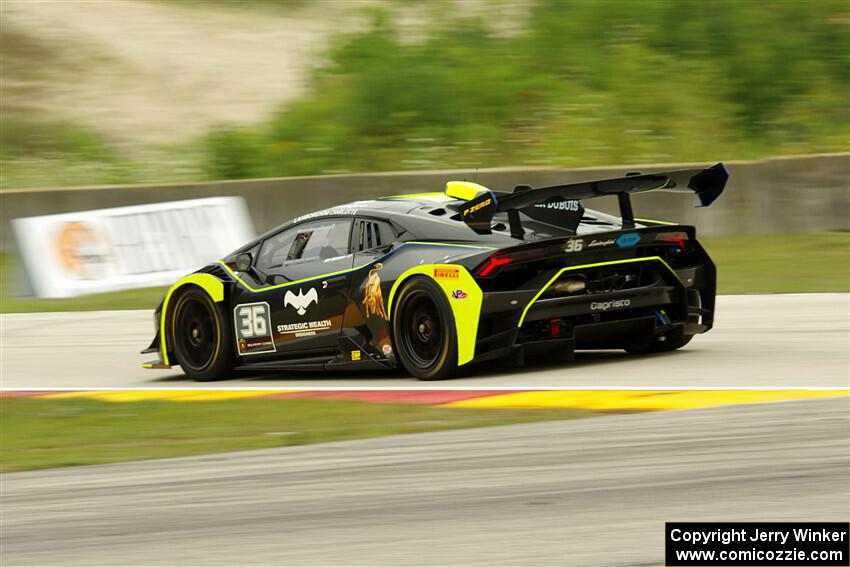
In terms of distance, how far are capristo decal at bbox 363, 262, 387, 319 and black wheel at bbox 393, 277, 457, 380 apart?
156 mm

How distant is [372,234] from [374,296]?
19.2 inches

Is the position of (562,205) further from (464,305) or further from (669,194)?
(669,194)

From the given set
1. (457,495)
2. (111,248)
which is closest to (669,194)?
(111,248)

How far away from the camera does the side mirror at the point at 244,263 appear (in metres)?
10.2

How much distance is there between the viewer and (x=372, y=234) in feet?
30.6

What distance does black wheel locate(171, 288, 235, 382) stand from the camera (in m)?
10.2

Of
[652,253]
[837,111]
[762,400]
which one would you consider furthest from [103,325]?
[837,111]

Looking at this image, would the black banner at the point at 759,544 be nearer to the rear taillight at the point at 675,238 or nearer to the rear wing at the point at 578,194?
the rear wing at the point at 578,194

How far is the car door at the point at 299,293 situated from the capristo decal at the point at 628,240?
186 centimetres

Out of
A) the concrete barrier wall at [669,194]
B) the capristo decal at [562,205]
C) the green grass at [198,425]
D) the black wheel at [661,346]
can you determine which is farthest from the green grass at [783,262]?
the green grass at [198,425]

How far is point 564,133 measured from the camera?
22.6 meters

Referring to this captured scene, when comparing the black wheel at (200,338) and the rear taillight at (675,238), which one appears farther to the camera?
the black wheel at (200,338)

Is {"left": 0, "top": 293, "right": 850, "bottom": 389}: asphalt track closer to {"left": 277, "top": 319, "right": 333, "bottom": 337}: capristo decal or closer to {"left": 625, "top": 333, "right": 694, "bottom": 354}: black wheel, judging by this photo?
{"left": 625, "top": 333, "right": 694, "bottom": 354}: black wheel

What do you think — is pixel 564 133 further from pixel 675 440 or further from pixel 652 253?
pixel 675 440
